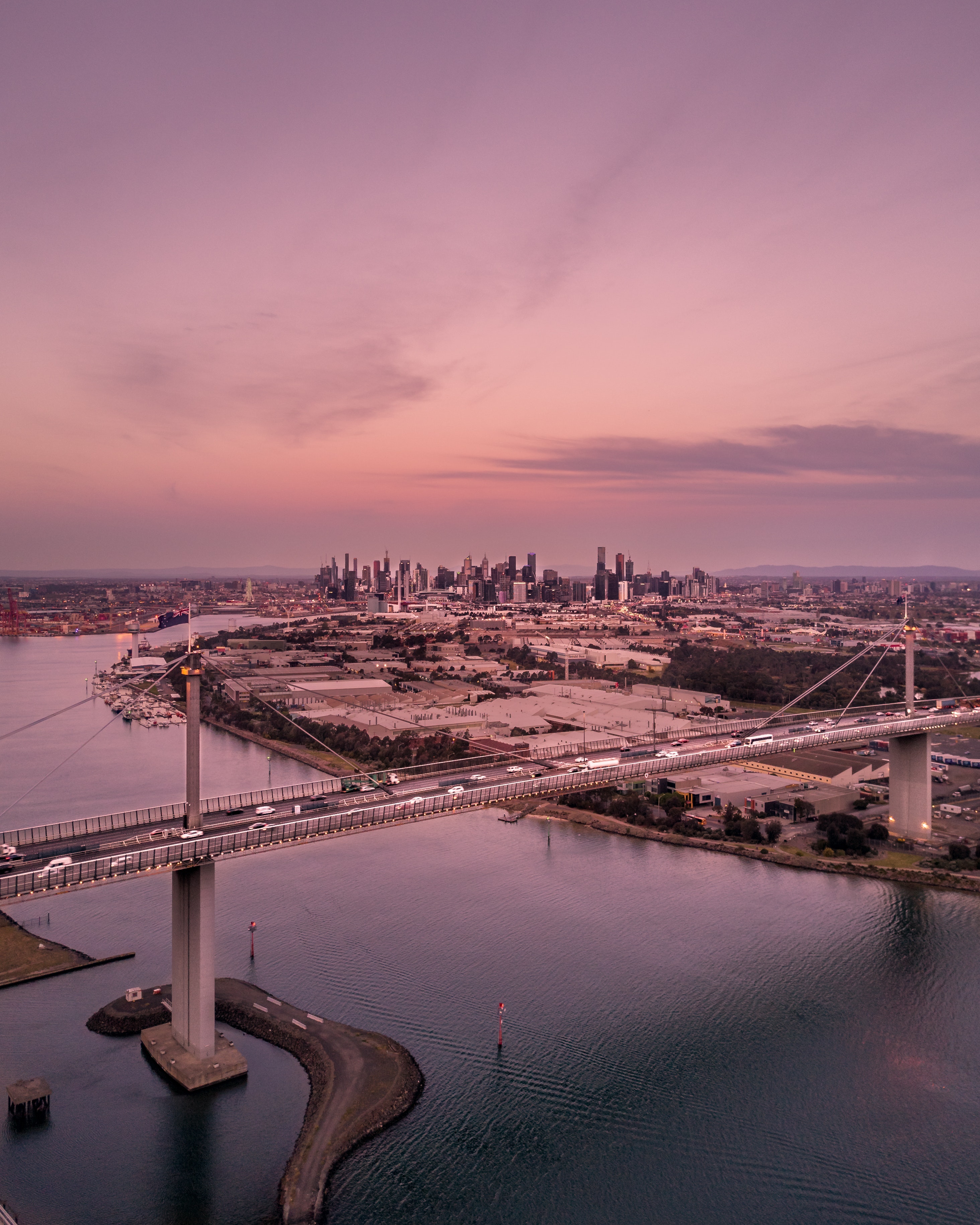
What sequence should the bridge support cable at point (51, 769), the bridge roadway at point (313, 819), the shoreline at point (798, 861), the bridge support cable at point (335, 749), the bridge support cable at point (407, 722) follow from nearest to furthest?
the bridge roadway at point (313, 819), the shoreline at point (798, 861), the bridge support cable at point (51, 769), the bridge support cable at point (335, 749), the bridge support cable at point (407, 722)

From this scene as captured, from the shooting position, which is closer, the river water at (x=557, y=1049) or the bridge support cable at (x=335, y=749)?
the river water at (x=557, y=1049)

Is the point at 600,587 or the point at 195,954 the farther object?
the point at 600,587

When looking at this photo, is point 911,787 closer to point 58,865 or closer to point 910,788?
point 910,788

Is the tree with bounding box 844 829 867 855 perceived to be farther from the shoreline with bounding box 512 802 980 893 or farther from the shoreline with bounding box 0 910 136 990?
the shoreline with bounding box 0 910 136 990

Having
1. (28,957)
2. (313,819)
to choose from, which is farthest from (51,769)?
(313,819)

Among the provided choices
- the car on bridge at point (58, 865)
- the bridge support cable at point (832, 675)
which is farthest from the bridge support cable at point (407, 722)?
the car on bridge at point (58, 865)

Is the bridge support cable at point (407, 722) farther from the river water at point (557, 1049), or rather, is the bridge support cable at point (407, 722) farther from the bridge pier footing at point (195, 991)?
the bridge pier footing at point (195, 991)

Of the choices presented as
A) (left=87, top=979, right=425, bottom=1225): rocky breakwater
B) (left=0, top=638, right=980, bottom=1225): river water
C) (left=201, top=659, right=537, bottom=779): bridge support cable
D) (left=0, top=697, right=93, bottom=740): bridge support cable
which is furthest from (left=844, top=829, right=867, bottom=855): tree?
(left=0, top=697, right=93, bottom=740): bridge support cable
